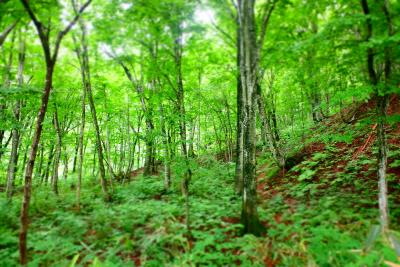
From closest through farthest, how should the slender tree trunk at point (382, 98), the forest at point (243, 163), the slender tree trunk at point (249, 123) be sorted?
the forest at point (243, 163) < the slender tree trunk at point (382, 98) < the slender tree trunk at point (249, 123)

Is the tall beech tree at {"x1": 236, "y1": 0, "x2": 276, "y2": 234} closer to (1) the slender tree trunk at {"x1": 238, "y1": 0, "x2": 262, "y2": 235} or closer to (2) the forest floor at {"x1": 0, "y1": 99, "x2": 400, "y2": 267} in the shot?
(1) the slender tree trunk at {"x1": 238, "y1": 0, "x2": 262, "y2": 235}

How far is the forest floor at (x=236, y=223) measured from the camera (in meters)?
5.31

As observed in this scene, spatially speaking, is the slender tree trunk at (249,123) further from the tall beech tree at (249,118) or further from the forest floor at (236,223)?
the forest floor at (236,223)

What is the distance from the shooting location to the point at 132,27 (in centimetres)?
1061

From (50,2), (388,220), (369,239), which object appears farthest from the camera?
(50,2)

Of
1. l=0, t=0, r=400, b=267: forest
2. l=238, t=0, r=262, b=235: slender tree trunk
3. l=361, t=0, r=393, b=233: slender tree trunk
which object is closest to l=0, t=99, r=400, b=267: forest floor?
l=0, t=0, r=400, b=267: forest

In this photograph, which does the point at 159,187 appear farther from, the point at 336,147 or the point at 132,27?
the point at 336,147

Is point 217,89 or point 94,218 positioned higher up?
point 217,89

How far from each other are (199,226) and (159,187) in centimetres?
531

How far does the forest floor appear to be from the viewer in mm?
5312

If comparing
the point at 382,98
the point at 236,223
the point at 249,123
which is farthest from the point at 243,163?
the point at 382,98

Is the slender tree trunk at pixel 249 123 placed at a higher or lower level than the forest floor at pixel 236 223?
higher

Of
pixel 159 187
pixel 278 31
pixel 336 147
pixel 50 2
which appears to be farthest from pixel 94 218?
pixel 336 147

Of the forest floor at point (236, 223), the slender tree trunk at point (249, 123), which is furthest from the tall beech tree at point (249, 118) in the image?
the forest floor at point (236, 223)
